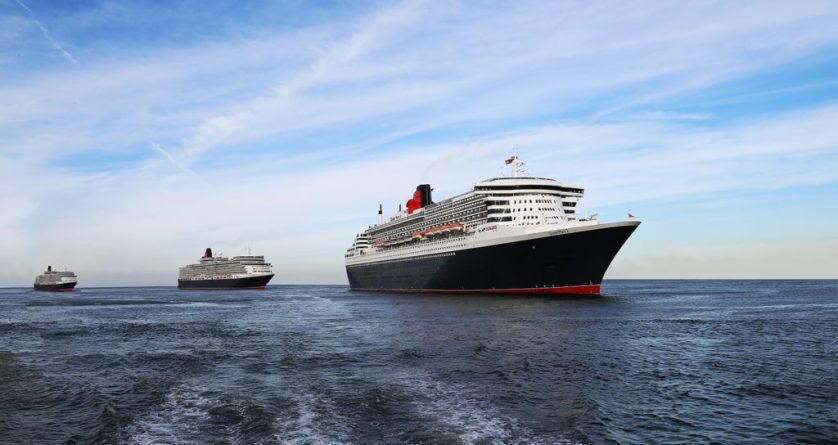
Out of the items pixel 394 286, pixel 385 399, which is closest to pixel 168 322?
pixel 385 399

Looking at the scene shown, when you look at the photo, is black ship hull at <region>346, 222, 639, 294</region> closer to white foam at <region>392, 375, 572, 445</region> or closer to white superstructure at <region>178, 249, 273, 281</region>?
white foam at <region>392, 375, 572, 445</region>

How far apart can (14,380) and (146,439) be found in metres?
11.4

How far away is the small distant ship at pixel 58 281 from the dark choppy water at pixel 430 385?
6573 inches

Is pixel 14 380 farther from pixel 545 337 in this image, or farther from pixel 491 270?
pixel 491 270

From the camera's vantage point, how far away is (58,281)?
178250 millimetres

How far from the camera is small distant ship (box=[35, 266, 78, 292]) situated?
176m

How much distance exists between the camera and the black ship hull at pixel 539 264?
58.8 meters

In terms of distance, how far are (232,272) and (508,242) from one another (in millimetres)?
119631

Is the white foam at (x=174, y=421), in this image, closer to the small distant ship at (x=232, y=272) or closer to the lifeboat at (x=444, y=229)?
the lifeboat at (x=444, y=229)

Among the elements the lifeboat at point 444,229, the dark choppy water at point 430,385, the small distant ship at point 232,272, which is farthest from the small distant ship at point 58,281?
the dark choppy water at point 430,385

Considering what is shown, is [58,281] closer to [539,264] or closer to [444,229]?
[444,229]

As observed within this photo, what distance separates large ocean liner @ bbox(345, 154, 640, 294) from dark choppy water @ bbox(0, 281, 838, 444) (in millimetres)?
23925

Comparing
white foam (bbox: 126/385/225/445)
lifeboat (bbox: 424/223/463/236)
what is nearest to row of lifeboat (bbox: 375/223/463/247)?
lifeboat (bbox: 424/223/463/236)

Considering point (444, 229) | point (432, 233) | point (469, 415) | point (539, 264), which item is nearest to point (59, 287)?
point (432, 233)
